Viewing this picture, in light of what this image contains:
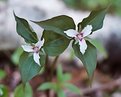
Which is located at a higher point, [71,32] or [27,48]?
[71,32]

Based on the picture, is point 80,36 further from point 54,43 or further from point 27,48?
point 27,48

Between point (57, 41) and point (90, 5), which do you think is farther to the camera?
point (90, 5)

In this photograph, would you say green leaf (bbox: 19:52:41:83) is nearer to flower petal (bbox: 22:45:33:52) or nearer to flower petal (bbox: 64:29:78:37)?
flower petal (bbox: 22:45:33:52)

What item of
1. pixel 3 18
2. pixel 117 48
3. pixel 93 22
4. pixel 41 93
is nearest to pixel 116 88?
pixel 117 48

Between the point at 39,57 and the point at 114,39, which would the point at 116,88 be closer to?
the point at 114,39

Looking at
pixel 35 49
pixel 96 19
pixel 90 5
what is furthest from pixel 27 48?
pixel 90 5

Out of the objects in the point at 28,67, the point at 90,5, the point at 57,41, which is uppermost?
the point at 57,41

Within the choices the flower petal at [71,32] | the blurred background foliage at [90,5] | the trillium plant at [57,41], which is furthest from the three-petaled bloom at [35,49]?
the blurred background foliage at [90,5]
